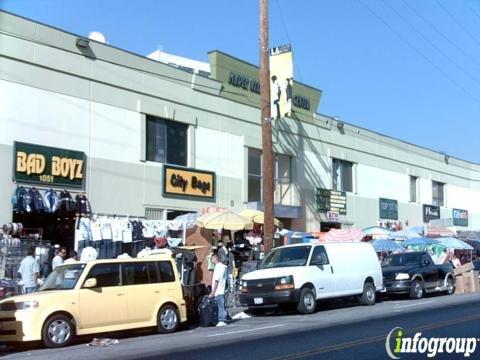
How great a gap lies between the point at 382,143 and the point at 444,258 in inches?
377

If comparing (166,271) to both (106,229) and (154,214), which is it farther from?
(154,214)

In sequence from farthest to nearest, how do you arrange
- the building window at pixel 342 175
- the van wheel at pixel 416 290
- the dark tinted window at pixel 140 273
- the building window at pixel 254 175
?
the building window at pixel 342 175
the building window at pixel 254 175
the van wheel at pixel 416 290
the dark tinted window at pixel 140 273

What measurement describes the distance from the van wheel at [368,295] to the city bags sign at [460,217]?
2660cm

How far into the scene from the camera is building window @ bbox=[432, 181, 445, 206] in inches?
1667

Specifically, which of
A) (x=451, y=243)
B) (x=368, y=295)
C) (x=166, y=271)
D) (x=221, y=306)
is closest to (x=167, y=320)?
(x=166, y=271)

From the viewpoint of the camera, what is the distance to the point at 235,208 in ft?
82.9

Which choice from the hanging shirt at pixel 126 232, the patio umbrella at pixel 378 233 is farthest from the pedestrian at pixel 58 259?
the patio umbrella at pixel 378 233

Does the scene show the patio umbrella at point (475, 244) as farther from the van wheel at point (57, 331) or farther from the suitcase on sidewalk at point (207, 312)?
the van wheel at point (57, 331)

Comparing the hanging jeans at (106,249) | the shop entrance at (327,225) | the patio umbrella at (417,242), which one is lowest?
the hanging jeans at (106,249)

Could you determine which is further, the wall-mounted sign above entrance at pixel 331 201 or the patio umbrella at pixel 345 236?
the wall-mounted sign above entrance at pixel 331 201

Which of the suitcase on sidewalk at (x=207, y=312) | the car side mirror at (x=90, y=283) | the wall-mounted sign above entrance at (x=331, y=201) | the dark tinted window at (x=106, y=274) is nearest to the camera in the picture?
the car side mirror at (x=90, y=283)

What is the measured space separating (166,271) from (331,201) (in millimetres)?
18188

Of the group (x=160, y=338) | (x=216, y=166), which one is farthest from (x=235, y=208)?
(x=160, y=338)

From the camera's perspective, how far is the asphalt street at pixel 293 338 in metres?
9.96
